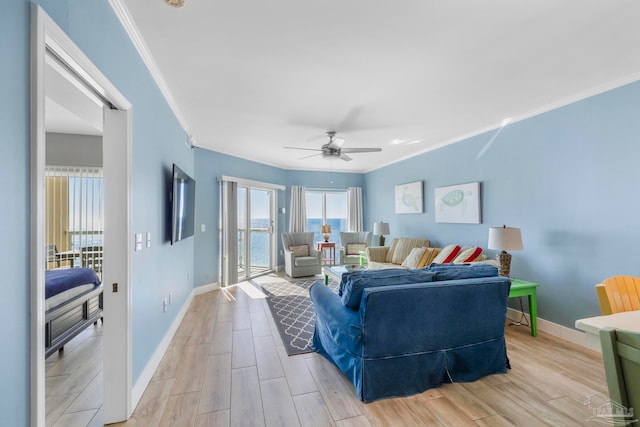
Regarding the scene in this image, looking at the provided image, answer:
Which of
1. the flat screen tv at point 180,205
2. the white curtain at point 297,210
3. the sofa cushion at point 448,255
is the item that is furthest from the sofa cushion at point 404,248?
the flat screen tv at point 180,205

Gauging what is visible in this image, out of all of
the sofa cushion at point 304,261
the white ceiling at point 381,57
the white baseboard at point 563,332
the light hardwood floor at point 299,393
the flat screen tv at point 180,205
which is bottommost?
the light hardwood floor at point 299,393

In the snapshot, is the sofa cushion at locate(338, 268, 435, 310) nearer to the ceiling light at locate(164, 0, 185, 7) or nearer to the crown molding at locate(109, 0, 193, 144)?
the ceiling light at locate(164, 0, 185, 7)

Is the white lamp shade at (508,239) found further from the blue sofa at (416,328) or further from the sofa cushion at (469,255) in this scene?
the blue sofa at (416,328)

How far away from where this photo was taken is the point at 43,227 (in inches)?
40.8

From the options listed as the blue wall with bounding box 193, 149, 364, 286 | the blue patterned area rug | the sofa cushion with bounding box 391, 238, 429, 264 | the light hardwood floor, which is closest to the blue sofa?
the light hardwood floor

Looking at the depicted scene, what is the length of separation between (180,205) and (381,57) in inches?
101

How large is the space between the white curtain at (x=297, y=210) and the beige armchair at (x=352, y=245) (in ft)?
3.68

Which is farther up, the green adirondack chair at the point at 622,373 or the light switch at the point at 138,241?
the light switch at the point at 138,241

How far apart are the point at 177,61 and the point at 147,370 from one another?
258cm

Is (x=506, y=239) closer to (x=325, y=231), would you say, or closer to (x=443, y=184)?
(x=443, y=184)

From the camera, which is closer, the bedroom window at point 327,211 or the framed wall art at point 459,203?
the framed wall art at point 459,203

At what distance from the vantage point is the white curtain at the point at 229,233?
542 centimetres

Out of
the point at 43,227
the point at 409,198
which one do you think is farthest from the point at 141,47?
the point at 409,198

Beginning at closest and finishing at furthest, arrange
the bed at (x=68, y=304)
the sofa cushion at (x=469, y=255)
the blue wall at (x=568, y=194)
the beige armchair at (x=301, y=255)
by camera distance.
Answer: the bed at (x=68, y=304)
the blue wall at (x=568, y=194)
the sofa cushion at (x=469, y=255)
the beige armchair at (x=301, y=255)
